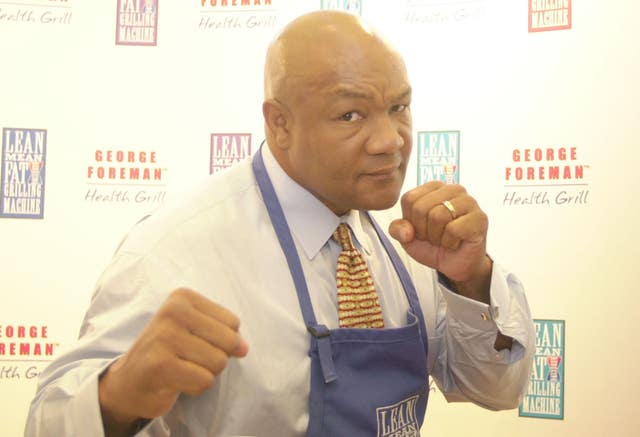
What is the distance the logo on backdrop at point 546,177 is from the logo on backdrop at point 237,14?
3.23 ft

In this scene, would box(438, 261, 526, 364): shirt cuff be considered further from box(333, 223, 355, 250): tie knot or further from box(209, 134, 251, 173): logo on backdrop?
box(209, 134, 251, 173): logo on backdrop

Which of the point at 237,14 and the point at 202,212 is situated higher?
the point at 237,14

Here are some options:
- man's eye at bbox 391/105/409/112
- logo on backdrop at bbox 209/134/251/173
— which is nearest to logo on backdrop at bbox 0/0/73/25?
logo on backdrop at bbox 209/134/251/173

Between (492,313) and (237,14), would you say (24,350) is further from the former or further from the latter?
(492,313)

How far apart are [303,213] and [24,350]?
154 centimetres

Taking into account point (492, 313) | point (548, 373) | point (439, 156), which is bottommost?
point (548, 373)

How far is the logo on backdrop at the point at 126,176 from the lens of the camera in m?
2.57

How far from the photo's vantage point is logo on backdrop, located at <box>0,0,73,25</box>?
2.61 m

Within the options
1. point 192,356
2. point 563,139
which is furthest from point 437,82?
point 192,356

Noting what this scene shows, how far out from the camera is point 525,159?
2416 millimetres

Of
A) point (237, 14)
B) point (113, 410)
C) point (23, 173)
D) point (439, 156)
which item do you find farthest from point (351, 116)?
point (23, 173)

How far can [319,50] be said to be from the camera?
134 cm

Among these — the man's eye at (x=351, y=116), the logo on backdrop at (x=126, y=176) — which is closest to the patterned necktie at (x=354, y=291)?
the man's eye at (x=351, y=116)

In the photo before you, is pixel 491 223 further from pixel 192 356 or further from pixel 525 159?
pixel 192 356
